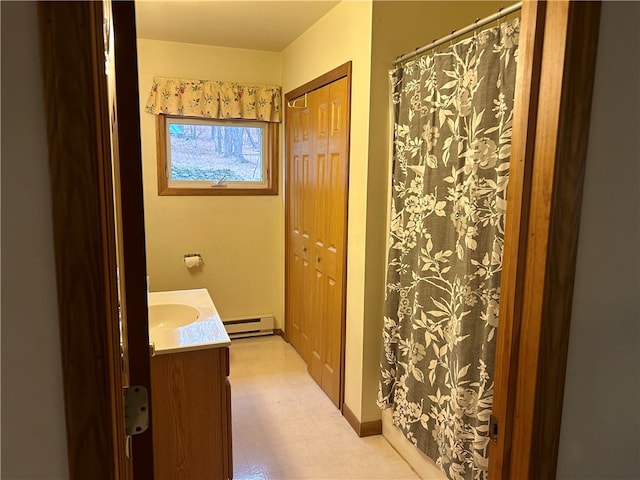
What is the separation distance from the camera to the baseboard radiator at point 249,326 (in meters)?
3.95

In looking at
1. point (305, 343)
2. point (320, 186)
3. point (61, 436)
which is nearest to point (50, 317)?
point (61, 436)

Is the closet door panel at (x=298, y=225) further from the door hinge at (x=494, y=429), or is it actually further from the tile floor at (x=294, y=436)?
the door hinge at (x=494, y=429)

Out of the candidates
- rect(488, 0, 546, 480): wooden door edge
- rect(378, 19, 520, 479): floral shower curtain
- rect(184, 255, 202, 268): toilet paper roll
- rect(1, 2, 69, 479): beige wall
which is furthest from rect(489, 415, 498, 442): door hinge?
rect(184, 255, 202, 268): toilet paper roll

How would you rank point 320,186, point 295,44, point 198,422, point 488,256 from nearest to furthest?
1. point 488,256
2. point 198,422
3. point 320,186
4. point 295,44

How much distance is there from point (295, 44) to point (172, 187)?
1.44 metres

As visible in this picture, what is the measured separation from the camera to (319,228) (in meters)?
3.09

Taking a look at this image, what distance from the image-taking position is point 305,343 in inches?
137

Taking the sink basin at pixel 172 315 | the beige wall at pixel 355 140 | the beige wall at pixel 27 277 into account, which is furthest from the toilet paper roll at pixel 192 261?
the beige wall at pixel 27 277

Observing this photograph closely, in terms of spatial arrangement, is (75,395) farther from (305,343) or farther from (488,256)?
(305,343)

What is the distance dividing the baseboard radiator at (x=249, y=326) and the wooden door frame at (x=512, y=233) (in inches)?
124

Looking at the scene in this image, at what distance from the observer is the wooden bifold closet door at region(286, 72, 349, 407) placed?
108 inches

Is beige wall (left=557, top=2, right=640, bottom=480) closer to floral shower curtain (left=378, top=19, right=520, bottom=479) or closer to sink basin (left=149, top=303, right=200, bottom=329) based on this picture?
floral shower curtain (left=378, top=19, right=520, bottom=479)

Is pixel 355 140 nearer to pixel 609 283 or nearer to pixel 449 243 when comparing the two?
pixel 449 243

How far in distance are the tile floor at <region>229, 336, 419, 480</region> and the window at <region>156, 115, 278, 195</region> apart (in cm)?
146
